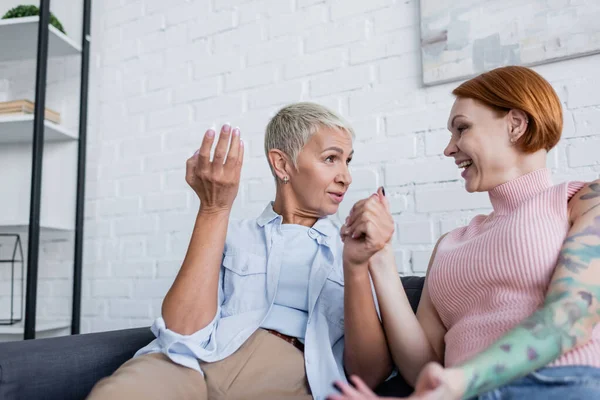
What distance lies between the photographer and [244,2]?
2172 millimetres

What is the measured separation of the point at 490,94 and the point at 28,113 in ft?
6.06

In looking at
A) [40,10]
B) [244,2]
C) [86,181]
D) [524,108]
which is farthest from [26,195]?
[524,108]

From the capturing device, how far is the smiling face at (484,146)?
1077 mm

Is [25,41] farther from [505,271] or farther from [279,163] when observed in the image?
[505,271]

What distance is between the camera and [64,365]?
46.2 inches

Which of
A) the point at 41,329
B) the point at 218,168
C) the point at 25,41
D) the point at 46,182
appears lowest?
the point at 41,329

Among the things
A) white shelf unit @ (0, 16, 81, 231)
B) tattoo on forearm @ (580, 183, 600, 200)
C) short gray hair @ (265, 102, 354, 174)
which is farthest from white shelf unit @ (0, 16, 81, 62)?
tattoo on forearm @ (580, 183, 600, 200)

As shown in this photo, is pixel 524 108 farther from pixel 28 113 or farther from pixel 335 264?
pixel 28 113

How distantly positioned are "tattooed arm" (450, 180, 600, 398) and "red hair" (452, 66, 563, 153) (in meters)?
0.21

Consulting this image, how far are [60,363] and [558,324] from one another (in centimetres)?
95

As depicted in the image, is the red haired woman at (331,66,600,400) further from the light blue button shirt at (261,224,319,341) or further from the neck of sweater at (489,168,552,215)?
the light blue button shirt at (261,224,319,341)

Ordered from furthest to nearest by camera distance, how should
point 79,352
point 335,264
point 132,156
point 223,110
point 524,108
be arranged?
point 132,156
point 223,110
point 335,264
point 79,352
point 524,108

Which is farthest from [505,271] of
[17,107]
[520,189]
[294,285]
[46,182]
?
[46,182]

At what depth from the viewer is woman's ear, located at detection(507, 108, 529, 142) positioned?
1059 mm
